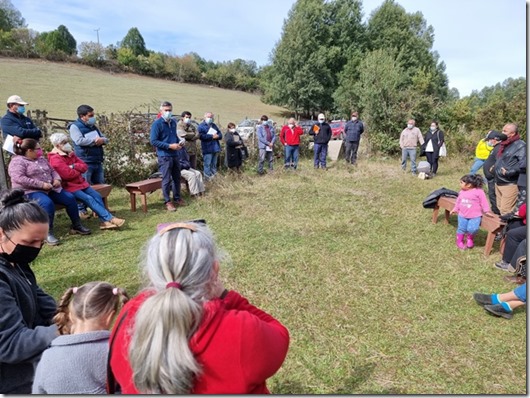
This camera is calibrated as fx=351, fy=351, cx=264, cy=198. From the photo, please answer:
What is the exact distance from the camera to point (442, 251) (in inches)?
195

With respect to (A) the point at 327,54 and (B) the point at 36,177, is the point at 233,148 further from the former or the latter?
(A) the point at 327,54

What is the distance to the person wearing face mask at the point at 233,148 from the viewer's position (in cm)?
973

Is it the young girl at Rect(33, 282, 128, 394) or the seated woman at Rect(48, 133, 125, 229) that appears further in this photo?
the seated woman at Rect(48, 133, 125, 229)

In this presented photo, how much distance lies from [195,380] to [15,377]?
3.89 feet

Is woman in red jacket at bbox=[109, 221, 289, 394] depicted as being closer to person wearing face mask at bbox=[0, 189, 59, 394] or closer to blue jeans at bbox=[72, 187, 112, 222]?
person wearing face mask at bbox=[0, 189, 59, 394]

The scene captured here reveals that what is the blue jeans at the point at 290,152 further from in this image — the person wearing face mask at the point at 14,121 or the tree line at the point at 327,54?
the tree line at the point at 327,54

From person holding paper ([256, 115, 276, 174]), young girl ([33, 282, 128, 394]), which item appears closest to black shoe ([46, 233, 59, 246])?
young girl ([33, 282, 128, 394])

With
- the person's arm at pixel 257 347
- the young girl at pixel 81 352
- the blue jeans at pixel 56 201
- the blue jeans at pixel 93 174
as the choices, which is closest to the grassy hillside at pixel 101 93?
the blue jeans at pixel 93 174

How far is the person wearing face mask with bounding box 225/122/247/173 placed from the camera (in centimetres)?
973

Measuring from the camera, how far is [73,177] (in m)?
5.30

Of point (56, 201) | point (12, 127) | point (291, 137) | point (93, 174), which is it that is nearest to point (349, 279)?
point (56, 201)

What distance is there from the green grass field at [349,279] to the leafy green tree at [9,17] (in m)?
64.4

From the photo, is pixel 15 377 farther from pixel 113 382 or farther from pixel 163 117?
pixel 163 117

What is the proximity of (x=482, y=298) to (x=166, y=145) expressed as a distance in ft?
17.2
